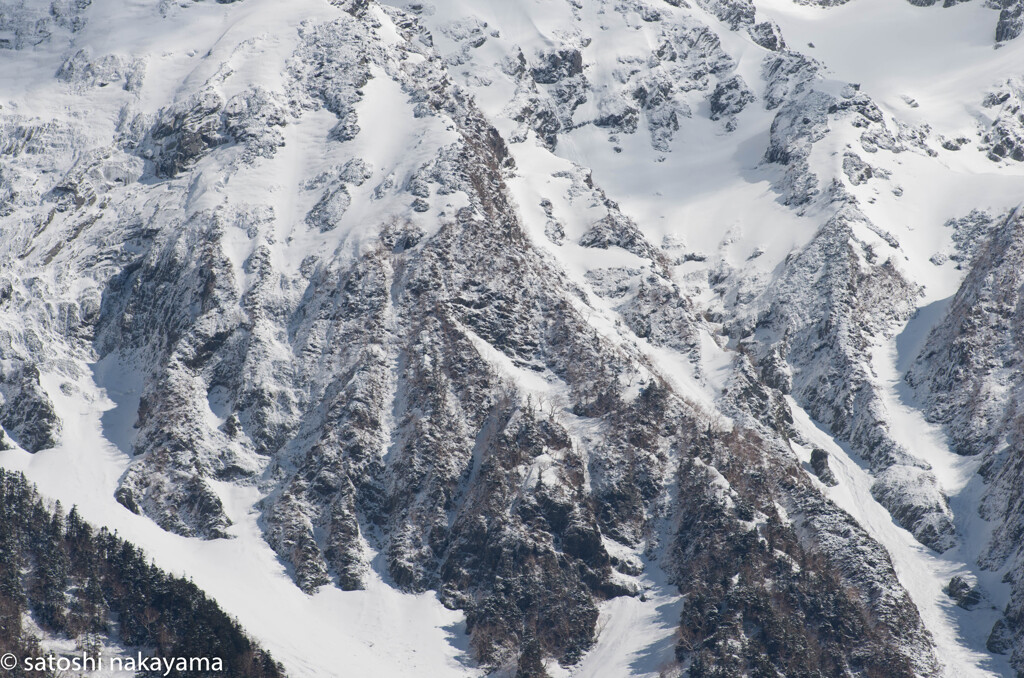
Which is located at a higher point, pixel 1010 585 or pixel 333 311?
pixel 333 311

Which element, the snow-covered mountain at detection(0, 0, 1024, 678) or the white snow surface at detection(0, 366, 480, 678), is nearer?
the white snow surface at detection(0, 366, 480, 678)

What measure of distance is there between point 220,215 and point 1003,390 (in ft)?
368

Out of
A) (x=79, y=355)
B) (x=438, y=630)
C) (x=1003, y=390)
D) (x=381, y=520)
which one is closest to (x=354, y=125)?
(x=79, y=355)

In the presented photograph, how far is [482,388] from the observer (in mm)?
155625

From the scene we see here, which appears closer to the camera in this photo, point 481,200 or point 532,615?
point 532,615

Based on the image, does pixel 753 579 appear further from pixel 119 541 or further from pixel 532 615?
pixel 119 541

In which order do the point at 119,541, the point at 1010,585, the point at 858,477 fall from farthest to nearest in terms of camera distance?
the point at 858,477
the point at 1010,585
the point at 119,541

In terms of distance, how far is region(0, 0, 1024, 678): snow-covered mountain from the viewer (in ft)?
453

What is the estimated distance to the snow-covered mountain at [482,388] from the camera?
138 metres

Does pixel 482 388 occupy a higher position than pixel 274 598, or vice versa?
pixel 482 388

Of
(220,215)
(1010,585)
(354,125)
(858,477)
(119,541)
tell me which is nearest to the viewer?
(119,541)

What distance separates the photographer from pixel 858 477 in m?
159

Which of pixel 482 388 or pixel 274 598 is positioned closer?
pixel 274 598

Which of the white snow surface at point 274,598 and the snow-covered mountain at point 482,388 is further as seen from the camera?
the snow-covered mountain at point 482,388
